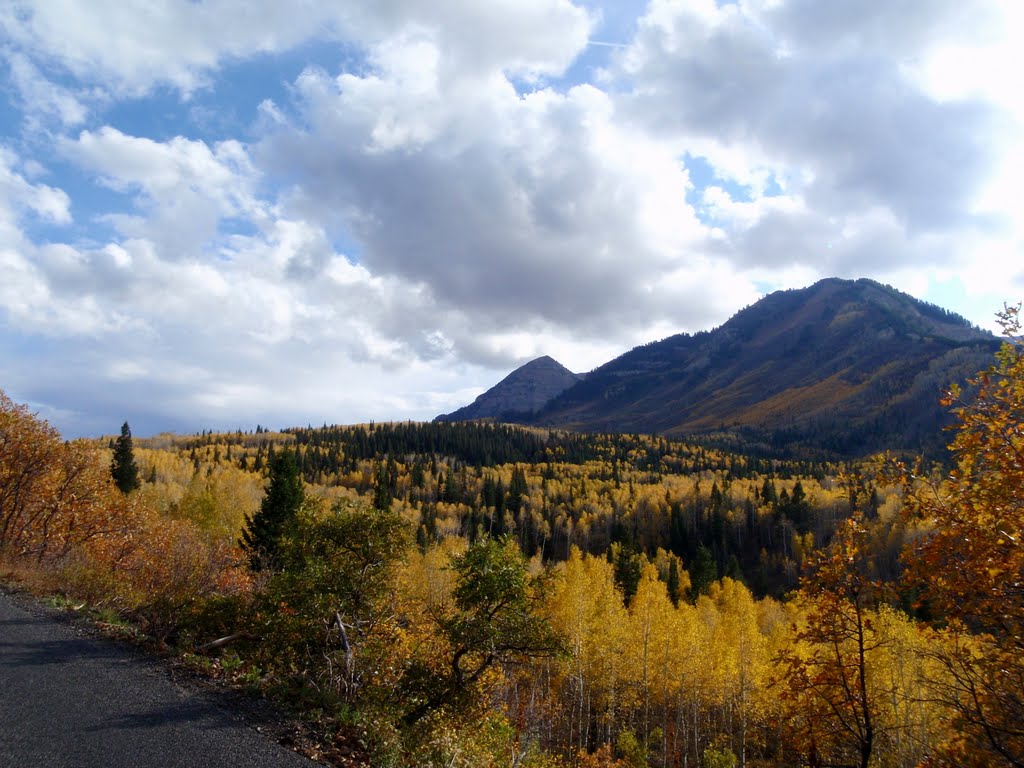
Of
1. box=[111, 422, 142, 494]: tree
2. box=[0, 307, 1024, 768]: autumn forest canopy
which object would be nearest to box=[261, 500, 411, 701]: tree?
box=[0, 307, 1024, 768]: autumn forest canopy

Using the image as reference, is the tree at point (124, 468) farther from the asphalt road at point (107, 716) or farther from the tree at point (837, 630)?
the tree at point (837, 630)

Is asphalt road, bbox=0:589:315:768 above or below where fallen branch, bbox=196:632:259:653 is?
above

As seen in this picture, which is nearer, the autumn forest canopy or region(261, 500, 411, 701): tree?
the autumn forest canopy

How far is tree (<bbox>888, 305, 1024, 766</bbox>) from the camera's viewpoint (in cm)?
783

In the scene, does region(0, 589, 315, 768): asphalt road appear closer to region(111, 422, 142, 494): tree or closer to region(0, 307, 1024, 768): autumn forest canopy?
region(0, 307, 1024, 768): autumn forest canopy

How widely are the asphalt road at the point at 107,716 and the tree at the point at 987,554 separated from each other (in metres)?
11.2

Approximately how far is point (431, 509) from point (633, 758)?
111m

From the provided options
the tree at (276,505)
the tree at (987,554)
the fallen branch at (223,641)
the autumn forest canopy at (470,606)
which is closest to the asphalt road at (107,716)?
the autumn forest canopy at (470,606)

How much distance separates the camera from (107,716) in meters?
10.2

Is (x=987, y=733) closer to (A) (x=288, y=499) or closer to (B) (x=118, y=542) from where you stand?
(B) (x=118, y=542)

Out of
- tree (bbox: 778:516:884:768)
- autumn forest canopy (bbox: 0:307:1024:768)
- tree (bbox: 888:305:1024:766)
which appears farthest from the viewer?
tree (bbox: 778:516:884:768)

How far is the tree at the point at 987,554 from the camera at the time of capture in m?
7.83

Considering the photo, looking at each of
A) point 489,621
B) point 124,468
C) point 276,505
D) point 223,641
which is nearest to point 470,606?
point 489,621

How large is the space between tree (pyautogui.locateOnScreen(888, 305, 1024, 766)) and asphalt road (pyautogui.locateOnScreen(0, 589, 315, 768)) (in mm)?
11220
